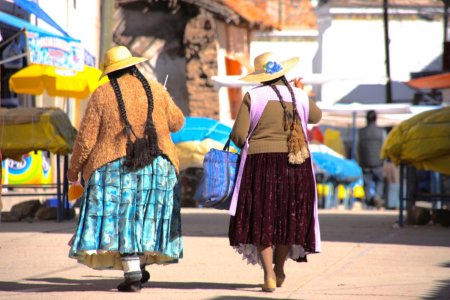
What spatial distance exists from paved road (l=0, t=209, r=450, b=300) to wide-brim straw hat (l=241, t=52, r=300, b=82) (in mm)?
1563

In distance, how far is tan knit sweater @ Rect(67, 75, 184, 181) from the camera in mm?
9383

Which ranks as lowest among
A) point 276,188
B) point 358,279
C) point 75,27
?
point 358,279

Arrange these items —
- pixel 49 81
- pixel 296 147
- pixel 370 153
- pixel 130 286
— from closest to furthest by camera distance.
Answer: pixel 130 286, pixel 296 147, pixel 49 81, pixel 370 153

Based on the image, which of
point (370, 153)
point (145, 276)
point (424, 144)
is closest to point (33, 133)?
point (424, 144)

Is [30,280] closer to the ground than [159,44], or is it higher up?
closer to the ground

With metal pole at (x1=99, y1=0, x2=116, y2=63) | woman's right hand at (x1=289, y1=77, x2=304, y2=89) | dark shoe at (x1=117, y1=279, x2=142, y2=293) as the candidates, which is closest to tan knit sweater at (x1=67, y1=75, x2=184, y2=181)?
dark shoe at (x1=117, y1=279, x2=142, y2=293)

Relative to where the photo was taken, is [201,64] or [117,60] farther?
[201,64]

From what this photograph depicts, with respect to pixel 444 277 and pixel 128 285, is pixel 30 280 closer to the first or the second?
pixel 128 285

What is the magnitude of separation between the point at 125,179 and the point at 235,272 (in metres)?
1.95

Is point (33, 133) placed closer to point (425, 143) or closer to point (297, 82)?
point (425, 143)

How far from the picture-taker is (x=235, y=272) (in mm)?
10945

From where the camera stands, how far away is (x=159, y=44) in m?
34.1

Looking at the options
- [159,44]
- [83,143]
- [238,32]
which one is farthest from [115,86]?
[238,32]

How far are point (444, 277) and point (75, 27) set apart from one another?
62.6 ft
